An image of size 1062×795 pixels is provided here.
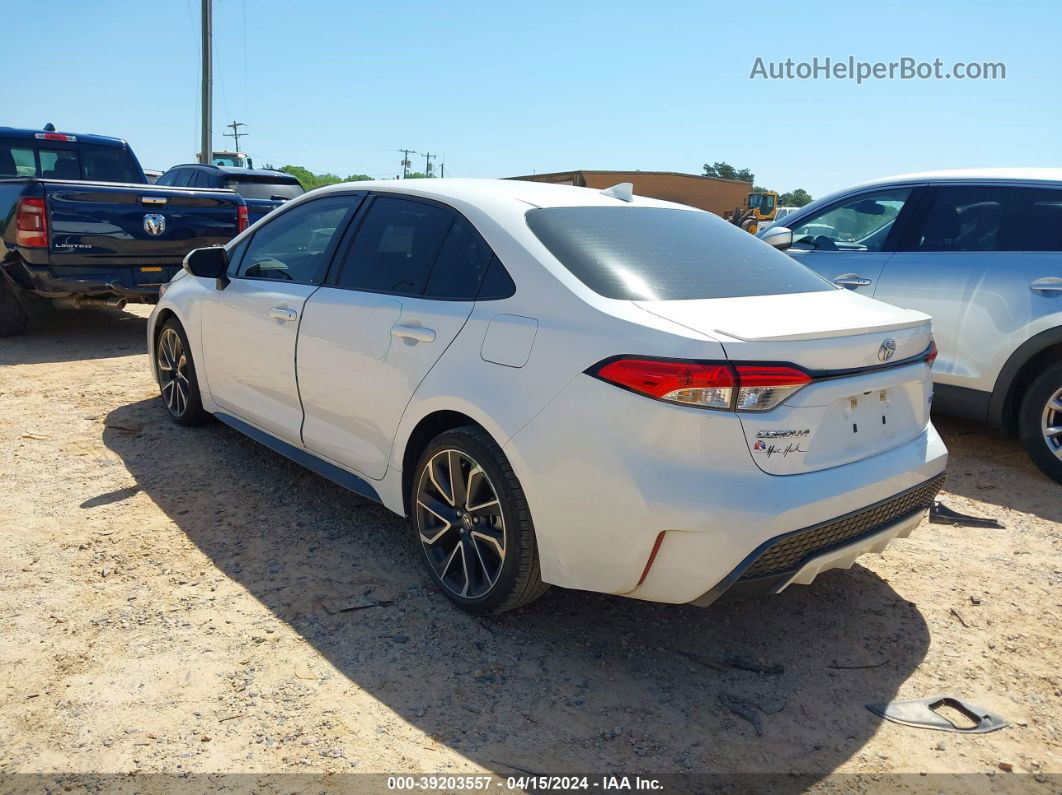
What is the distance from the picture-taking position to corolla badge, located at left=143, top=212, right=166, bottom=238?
7609 mm

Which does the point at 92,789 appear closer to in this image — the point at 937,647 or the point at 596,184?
the point at 937,647

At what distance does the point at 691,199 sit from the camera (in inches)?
1077

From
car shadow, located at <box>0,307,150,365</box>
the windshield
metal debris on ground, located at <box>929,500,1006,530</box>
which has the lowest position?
metal debris on ground, located at <box>929,500,1006,530</box>

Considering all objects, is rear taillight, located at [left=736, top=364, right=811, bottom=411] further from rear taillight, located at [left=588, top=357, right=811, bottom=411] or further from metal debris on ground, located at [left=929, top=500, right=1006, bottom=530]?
metal debris on ground, located at [left=929, top=500, right=1006, bottom=530]

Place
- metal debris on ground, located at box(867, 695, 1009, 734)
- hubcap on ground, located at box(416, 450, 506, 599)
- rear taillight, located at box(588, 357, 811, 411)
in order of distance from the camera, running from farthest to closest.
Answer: hubcap on ground, located at box(416, 450, 506, 599)
metal debris on ground, located at box(867, 695, 1009, 734)
rear taillight, located at box(588, 357, 811, 411)

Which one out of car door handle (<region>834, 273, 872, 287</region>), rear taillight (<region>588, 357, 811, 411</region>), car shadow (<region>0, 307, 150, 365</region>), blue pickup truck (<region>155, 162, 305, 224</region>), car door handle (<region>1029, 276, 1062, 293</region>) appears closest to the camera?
rear taillight (<region>588, 357, 811, 411</region>)

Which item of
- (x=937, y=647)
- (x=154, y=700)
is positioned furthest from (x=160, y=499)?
(x=937, y=647)

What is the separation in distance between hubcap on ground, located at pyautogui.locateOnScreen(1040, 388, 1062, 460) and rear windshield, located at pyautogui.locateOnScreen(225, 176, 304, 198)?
10471 millimetres

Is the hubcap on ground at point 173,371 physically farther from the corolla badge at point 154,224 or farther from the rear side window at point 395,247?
the corolla badge at point 154,224

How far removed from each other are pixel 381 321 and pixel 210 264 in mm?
1651

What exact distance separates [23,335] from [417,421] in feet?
23.2

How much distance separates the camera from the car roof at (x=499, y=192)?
3.41 meters

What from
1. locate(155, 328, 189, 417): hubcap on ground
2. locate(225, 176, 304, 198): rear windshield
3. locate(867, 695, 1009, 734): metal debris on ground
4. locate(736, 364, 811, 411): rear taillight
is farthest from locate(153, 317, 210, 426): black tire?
locate(225, 176, 304, 198): rear windshield

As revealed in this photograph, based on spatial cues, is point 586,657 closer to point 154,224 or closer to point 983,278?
point 983,278
